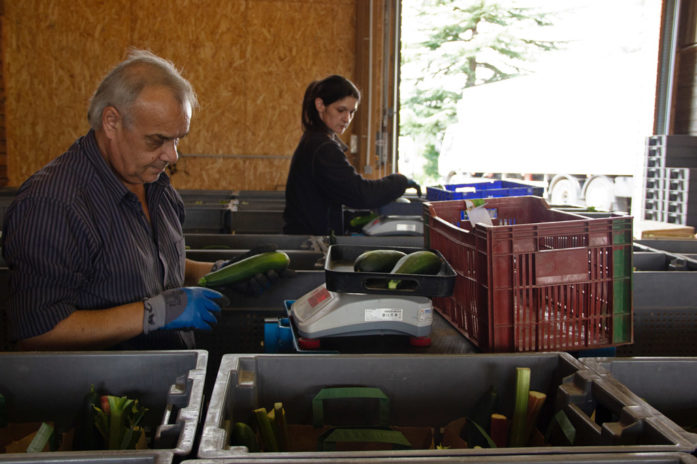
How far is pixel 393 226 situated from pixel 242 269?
4.62 ft

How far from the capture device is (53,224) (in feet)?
5.06

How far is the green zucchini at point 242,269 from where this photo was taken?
205cm

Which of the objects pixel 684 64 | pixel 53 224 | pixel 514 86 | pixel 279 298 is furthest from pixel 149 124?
pixel 514 86

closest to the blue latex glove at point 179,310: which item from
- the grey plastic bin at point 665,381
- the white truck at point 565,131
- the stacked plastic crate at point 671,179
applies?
the grey plastic bin at point 665,381

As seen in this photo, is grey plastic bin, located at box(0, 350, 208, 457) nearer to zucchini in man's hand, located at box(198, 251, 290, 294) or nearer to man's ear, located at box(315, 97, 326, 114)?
zucchini in man's hand, located at box(198, 251, 290, 294)

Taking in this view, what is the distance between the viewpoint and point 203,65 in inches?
249

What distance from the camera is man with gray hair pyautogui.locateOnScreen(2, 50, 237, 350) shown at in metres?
1.54

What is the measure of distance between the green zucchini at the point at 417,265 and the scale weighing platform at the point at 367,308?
0.08 feet

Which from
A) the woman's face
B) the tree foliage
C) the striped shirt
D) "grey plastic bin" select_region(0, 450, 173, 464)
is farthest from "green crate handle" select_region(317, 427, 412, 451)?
the tree foliage

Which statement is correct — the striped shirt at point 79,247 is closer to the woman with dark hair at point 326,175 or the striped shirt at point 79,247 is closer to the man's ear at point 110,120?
the man's ear at point 110,120

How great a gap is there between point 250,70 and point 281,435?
5.66 meters

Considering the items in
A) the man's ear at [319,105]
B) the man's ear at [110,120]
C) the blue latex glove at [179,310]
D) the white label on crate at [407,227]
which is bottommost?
the blue latex glove at [179,310]

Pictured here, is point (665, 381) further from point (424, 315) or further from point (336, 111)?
point (336, 111)

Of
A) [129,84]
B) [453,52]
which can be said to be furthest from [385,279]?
[453,52]
